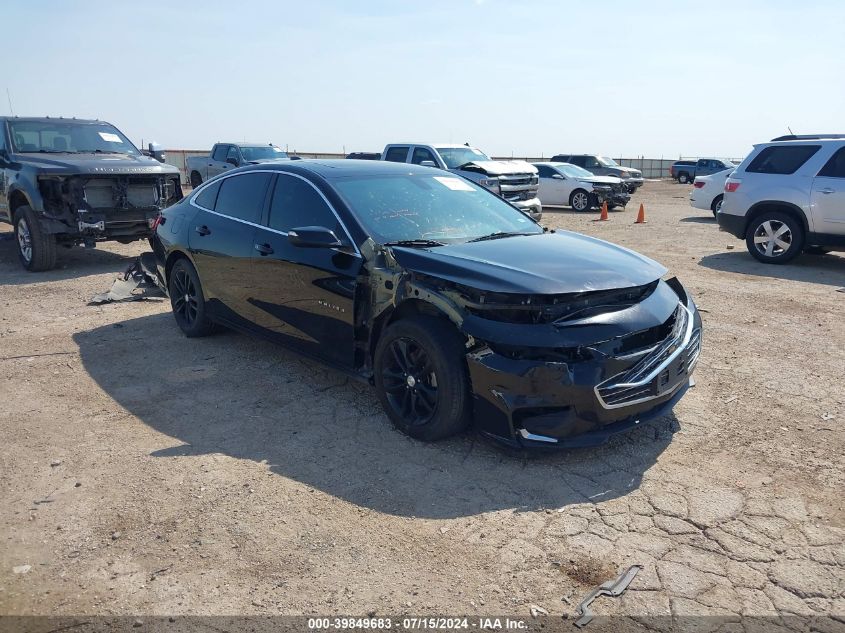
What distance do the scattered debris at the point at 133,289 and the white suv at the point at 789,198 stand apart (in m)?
8.71

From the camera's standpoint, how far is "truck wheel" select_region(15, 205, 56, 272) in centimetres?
966

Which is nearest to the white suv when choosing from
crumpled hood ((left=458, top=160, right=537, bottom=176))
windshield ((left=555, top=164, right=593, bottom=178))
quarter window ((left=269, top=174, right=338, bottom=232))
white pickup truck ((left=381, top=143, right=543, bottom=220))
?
white pickup truck ((left=381, top=143, right=543, bottom=220))

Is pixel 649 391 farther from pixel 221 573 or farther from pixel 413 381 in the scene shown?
pixel 221 573

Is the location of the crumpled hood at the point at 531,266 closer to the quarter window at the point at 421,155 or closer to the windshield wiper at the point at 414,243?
the windshield wiper at the point at 414,243

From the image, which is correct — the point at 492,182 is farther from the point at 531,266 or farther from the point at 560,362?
the point at 560,362

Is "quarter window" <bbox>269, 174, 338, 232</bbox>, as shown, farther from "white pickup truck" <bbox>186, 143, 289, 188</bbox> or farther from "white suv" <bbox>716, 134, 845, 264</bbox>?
"white pickup truck" <bbox>186, 143, 289, 188</bbox>

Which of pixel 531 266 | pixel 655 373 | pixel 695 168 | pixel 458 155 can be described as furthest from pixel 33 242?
pixel 695 168

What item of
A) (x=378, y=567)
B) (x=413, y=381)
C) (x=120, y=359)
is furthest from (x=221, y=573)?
(x=120, y=359)

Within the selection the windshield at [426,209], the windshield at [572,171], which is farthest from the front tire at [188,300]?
the windshield at [572,171]

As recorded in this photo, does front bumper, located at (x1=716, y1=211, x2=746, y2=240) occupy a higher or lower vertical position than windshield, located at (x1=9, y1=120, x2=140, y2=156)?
lower

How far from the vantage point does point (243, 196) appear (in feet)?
19.2

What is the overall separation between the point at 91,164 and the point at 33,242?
1352 mm

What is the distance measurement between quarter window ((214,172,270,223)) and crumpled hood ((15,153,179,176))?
4368mm

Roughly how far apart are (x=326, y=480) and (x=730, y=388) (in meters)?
3.19
